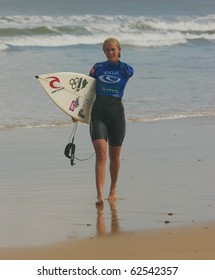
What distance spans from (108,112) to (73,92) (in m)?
0.61

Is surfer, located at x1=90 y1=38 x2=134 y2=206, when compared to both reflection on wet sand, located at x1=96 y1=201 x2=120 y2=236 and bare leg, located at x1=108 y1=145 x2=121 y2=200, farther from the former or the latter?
reflection on wet sand, located at x1=96 y1=201 x2=120 y2=236

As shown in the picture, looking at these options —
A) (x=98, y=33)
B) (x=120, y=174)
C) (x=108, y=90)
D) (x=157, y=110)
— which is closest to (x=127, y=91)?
(x=157, y=110)

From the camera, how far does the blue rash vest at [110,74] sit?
26.4 feet

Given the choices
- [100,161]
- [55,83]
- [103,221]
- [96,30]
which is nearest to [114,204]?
[100,161]

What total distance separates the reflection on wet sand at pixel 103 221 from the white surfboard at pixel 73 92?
0.97 metres

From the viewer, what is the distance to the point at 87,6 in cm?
5206

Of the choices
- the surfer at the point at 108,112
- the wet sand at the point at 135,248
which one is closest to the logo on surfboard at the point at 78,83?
the surfer at the point at 108,112

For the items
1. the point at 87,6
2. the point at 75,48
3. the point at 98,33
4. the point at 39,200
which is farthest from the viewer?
the point at 87,6

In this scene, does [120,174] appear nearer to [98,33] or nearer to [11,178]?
[11,178]

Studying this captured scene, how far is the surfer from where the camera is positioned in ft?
26.4

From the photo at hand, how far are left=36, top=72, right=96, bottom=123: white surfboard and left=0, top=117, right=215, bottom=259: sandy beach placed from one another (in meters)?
0.75

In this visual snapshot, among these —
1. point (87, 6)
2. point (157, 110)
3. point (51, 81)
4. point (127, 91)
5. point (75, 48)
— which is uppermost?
point (87, 6)

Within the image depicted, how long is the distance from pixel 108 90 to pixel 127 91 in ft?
27.7

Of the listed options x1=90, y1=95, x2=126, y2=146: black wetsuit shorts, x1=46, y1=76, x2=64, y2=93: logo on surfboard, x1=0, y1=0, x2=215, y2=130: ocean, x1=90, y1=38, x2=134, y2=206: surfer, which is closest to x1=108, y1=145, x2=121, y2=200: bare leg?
x1=90, y1=38, x2=134, y2=206: surfer
